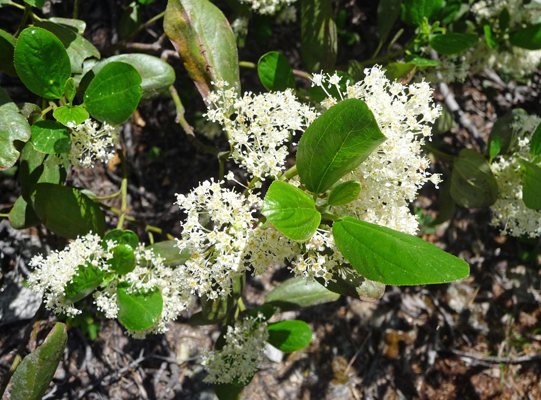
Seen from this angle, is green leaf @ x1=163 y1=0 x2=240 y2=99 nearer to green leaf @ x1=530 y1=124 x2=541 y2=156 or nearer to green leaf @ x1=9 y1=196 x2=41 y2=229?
green leaf @ x1=9 y1=196 x2=41 y2=229

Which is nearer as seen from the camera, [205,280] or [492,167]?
[205,280]

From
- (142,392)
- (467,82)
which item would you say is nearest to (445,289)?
(467,82)

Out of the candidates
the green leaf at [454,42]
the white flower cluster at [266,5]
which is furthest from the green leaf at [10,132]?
the green leaf at [454,42]

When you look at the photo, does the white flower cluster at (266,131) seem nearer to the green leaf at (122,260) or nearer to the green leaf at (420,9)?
the green leaf at (122,260)

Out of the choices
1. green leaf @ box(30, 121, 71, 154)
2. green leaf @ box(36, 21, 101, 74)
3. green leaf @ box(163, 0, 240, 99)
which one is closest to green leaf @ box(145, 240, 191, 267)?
green leaf @ box(30, 121, 71, 154)

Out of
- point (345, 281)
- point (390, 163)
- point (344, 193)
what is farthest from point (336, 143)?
point (345, 281)

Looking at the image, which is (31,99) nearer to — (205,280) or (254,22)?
(254,22)

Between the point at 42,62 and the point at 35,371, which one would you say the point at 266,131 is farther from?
the point at 35,371
